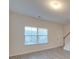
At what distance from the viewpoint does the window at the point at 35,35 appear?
6513 millimetres

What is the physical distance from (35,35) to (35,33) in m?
0.14

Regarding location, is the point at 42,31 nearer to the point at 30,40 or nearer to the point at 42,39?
the point at 42,39

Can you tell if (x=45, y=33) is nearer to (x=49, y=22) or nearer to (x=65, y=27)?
(x=49, y=22)

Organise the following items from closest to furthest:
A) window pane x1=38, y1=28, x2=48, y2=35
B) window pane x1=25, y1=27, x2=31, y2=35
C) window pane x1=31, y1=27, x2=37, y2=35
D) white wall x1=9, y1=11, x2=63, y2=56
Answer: white wall x1=9, y1=11, x2=63, y2=56 → window pane x1=25, y1=27, x2=31, y2=35 → window pane x1=31, y1=27, x2=37, y2=35 → window pane x1=38, y1=28, x2=48, y2=35

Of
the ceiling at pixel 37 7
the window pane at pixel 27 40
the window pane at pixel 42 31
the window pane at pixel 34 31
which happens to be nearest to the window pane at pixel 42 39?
the window pane at pixel 42 31

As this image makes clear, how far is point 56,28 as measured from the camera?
8547 millimetres

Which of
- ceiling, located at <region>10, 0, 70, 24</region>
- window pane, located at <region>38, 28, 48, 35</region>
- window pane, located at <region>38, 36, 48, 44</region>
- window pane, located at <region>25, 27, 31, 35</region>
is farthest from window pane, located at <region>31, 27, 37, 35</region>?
ceiling, located at <region>10, 0, 70, 24</region>

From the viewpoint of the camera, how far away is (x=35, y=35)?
6984mm

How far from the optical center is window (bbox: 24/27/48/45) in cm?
651

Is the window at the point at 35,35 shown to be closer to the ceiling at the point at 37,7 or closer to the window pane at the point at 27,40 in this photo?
the window pane at the point at 27,40

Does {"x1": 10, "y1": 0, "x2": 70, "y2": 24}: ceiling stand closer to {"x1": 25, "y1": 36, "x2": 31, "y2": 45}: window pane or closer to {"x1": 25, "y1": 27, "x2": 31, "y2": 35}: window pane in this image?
{"x1": 25, "y1": 27, "x2": 31, "y2": 35}: window pane

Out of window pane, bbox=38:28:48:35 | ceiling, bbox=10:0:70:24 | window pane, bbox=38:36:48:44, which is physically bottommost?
window pane, bbox=38:36:48:44
